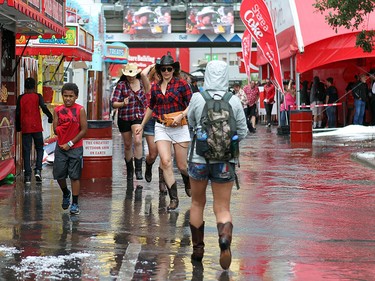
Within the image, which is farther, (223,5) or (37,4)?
(223,5)

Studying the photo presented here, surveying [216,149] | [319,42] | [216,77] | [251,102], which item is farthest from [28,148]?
[251,102]

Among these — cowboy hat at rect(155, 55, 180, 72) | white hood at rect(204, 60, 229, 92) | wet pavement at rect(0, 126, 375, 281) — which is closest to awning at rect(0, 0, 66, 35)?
cowboy hat at rect(155, 55, 180, 72)

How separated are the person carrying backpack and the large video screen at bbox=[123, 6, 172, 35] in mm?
57744

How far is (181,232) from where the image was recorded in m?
9.17

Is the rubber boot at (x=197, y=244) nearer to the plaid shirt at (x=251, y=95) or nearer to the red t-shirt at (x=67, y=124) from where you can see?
the red t-shirt at (x=67, y=124)

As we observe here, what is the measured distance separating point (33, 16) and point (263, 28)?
13492 millimetres

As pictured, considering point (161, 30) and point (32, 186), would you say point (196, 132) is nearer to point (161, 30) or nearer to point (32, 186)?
point (32, 186)

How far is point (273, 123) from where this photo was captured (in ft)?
131

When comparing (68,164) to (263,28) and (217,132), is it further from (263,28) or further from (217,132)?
(263,28)

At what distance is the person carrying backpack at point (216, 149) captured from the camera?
7227 millimetres

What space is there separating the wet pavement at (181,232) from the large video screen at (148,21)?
50.9 meters

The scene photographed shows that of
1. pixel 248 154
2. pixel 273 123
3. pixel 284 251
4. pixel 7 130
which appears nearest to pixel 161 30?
pixel 273 123

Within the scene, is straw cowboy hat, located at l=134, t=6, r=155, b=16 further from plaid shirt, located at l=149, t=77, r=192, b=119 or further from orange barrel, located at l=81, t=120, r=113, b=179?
plaid shirt, located at l=149, t=77, r=192, b=119

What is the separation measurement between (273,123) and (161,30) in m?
26.8
